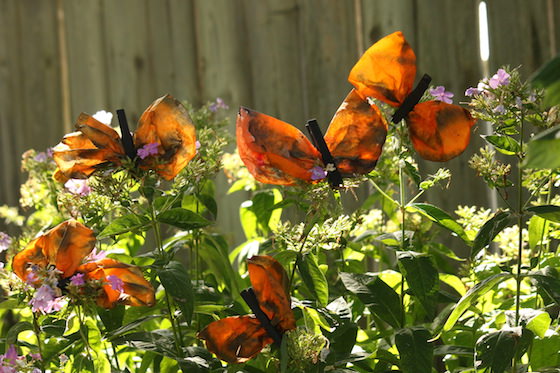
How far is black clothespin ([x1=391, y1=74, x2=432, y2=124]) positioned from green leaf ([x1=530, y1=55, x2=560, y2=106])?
16.2 inches

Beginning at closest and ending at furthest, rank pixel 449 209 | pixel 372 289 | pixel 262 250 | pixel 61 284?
pixel 61 284 < pixel 372 289 < pixel 262 250 < pixel 449 209

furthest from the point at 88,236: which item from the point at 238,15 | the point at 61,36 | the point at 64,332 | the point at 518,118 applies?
the point at 61,36

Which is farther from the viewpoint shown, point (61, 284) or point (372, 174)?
point (372, 174)

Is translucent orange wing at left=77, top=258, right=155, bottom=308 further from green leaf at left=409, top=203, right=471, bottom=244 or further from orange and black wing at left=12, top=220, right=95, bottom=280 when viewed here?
green leaf at left=409, top=203, right=471, bottom=244

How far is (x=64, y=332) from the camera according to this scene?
1.04m

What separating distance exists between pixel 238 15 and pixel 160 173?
60.8 inches

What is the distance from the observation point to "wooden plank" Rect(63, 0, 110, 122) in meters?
2.64

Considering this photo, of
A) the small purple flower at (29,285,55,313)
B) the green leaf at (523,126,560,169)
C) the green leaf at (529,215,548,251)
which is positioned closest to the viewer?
the green leaf at (523,126,560,169)

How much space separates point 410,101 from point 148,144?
0.33 metres

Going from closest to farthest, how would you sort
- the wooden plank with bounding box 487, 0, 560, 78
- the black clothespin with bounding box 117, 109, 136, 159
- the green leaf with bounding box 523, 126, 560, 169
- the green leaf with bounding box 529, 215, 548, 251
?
1. the green leaf with bounding box 523, 126, 560, 169
2. the black clothespin with bounding box 117, 109, 136, 159
3. the green leaf with bounding box 529, 215, 548, 251
4. the wooden plank with bounding box 487, 0, 560, 78

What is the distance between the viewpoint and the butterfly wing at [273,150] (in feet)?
3.06

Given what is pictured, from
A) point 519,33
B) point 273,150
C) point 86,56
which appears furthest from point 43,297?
point 86,56

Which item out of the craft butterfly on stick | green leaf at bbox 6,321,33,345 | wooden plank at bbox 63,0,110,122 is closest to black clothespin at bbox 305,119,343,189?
the craft butterfly on stick

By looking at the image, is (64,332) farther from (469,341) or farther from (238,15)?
(238,15)
